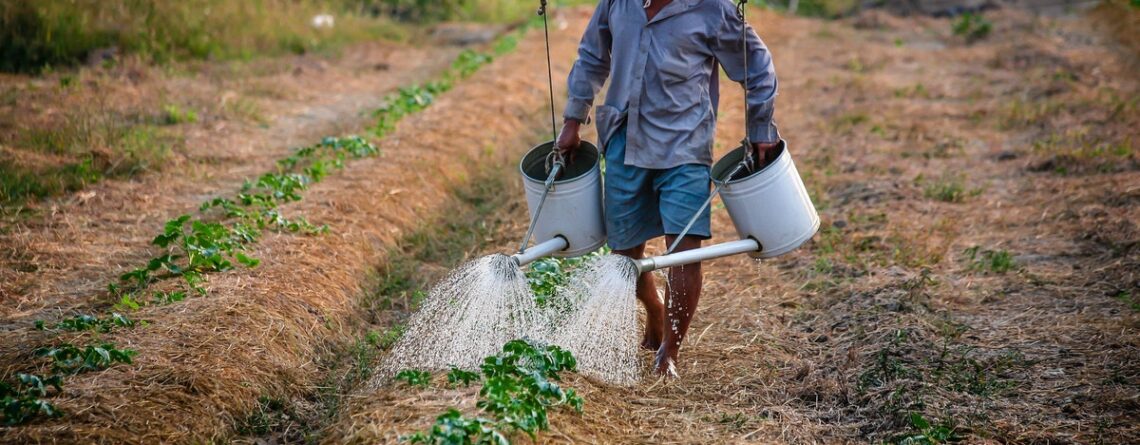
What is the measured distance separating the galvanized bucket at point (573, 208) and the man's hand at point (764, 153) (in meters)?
0.54

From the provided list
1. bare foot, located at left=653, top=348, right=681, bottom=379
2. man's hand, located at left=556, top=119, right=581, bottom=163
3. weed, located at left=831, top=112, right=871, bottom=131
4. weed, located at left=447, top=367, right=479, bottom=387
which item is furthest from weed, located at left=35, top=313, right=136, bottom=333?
weed, located at left=831, top=112, right=871, bottom=131

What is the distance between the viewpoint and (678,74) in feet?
11.2

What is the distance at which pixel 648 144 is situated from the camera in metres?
3.46

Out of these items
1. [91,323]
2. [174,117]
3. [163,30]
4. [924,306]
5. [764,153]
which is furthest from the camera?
[163,30]

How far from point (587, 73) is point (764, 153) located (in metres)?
0.68

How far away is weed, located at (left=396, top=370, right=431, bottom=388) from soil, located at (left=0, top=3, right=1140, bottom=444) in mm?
53

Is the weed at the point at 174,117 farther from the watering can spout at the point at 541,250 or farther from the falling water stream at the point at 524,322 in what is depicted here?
the watering can spout at the point at 541,250

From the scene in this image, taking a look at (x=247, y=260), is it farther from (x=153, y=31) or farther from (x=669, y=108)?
(x=153, y=31)

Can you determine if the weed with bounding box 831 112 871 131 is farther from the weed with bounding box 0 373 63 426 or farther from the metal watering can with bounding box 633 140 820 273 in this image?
the weed with bounding box 0 373 63 426

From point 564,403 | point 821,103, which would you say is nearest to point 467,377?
point 564,403

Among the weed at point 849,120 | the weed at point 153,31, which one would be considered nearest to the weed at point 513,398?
the weed at point 849,120

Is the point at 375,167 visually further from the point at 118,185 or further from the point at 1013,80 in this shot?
the point at 1013,80

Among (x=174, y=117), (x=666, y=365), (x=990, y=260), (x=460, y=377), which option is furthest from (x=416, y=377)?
(x=174, y=117)

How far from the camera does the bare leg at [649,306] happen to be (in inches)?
145
